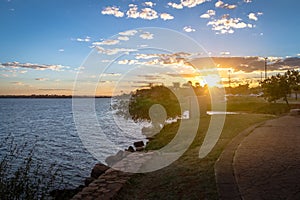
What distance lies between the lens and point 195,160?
7.59 metres

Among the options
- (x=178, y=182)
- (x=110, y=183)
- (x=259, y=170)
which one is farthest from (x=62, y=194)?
(x=259, y=170)

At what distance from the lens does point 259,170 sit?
20.3 feet

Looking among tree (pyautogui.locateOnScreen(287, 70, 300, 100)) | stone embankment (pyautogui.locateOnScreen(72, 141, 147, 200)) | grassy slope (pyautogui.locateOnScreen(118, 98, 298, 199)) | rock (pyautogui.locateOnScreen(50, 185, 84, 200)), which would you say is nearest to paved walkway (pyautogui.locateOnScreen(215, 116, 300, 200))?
grassy slope (pyautogui.locateOnScreen(118, 98, 298, 199))

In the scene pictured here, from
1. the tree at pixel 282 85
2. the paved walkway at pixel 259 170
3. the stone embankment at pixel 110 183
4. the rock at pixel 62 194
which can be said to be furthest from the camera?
the tree at pixel 282 85

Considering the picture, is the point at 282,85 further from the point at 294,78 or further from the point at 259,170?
the point at 259,170

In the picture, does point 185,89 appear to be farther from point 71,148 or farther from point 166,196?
point 166,196

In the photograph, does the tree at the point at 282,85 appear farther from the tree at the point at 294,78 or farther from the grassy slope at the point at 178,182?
the grassy slope at the point at 178,182

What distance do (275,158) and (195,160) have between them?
1955 millimetres

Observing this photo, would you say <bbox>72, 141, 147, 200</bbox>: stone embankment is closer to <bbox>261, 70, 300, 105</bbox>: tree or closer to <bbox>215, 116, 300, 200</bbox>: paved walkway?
<bbox>215, 116, 300, 200</bbox>: paved walkway

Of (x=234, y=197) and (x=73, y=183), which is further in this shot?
(x=73, y=183)

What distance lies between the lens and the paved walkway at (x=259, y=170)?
192 inches

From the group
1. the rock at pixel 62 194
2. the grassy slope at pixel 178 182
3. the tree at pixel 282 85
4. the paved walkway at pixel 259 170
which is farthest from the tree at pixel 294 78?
the rock at pixel 62 194

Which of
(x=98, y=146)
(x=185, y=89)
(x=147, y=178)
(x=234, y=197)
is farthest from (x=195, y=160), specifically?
(x=185, y=89)

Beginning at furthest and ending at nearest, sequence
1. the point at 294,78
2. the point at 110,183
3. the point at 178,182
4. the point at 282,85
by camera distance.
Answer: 1. the point at 294,78
2. the point at 282,85
3. the point at 110,183
4. the point at 178,182
